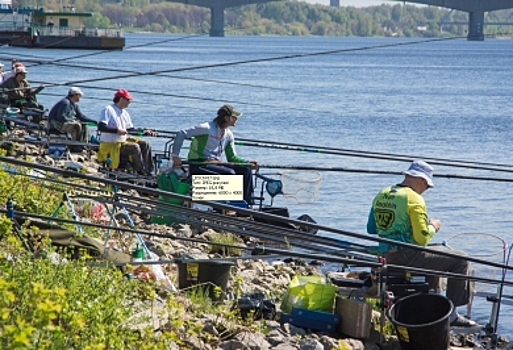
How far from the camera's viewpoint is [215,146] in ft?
41.6

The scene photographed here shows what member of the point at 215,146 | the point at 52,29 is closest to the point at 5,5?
the point at 52,29

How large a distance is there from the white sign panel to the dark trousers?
29 centimetres

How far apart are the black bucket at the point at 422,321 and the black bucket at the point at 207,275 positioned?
4.58 ft

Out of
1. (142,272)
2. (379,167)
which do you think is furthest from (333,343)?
(379,167)

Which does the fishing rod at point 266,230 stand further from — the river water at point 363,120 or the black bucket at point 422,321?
the river water at point 363,120

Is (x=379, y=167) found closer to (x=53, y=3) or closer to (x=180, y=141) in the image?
(x=180, y=141)

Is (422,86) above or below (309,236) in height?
below

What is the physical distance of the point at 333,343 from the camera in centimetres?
816

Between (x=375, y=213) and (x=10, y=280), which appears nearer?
(x=10, y=280)

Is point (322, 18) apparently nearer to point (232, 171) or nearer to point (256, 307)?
point (232, 171)

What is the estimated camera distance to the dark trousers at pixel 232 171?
484 inches

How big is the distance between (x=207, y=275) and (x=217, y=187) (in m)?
2.34

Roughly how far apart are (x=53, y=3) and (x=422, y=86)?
86.8m

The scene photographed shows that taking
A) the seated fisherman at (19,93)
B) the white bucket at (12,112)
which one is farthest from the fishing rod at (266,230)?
the seated fisherman at (19,93)
